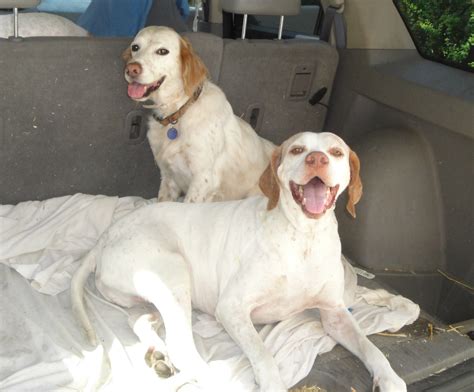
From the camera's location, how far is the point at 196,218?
10.0 feet

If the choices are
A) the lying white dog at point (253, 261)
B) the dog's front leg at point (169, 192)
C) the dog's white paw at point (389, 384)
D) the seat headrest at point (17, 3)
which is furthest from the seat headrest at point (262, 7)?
the dog's white paw at point (389, 384)

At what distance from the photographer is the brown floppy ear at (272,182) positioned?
8.98 feet

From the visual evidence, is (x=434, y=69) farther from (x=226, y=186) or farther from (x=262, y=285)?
(x=262, y=285)

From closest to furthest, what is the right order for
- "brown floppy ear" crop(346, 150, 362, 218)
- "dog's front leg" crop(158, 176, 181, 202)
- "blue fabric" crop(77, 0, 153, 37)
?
"brown floppy ear" crop(346, 150, 362, 218) → "dog's front leg" crop(158, 176, 181, 202) → "blue fabric" crop(77, 0, 153, 37)

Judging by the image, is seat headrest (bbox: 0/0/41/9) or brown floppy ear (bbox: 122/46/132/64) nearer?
seat headrest (bbox: 0/0/41/9)

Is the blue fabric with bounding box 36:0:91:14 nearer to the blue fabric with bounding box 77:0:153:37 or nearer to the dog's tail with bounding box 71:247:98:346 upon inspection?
the blue fabric with bounding box 77:0:153:37

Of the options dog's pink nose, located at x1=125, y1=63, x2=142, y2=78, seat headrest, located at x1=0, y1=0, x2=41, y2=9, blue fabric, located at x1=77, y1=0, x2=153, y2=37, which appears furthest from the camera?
blue fabric, located at x1=77, y1=0, x2=153, y2=37

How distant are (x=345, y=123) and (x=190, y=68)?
1211 millimetres

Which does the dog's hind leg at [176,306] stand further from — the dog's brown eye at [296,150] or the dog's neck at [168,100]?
the dog's neck at [168,100]

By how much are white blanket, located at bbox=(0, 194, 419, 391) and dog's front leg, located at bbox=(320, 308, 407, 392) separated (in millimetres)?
64

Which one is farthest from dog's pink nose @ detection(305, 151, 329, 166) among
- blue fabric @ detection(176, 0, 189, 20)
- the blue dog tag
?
blue fabric @ detection(176, 0, 189, 20)

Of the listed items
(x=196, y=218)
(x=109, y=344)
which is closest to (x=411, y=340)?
(x=196, y=218)

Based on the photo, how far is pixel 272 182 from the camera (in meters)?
2.76

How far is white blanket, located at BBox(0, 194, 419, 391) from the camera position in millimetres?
2566
